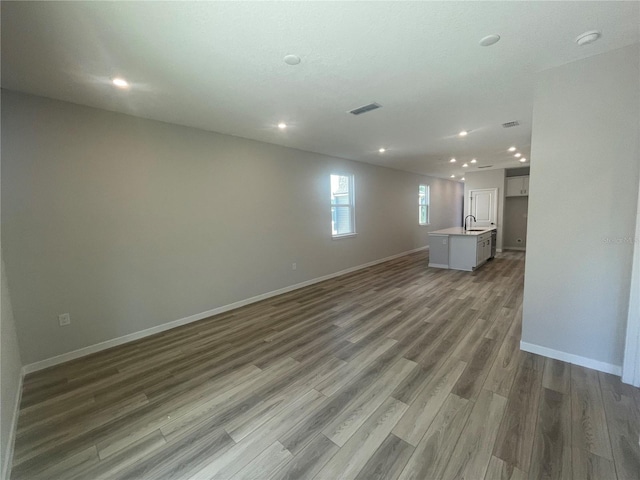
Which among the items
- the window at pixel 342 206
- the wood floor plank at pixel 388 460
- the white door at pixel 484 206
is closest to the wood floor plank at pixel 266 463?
the wood floor plank at pixel 388 460

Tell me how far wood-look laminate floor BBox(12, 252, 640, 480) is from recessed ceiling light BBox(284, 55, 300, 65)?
265 cm

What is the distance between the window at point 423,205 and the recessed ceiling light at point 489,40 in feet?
23.1

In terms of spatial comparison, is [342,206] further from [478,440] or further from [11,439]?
[11,439]

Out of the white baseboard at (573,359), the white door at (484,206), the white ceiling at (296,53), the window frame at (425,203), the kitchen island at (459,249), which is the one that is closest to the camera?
the white ceiling at (296,53)

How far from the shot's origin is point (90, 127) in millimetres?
2711

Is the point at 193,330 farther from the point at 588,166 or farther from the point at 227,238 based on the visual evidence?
the point at 588,166

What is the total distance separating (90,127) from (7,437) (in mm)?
2736

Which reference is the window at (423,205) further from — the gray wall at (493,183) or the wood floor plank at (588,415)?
the wood floor plank at (588,415)

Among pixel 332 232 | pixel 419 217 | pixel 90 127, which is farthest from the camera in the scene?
pixel 419 217

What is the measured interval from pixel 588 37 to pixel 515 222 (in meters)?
7.84

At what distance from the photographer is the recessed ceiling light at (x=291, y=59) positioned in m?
1.97

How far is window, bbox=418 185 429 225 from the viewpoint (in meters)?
8.70

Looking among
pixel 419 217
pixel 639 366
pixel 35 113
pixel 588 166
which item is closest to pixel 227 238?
pixel 35 113

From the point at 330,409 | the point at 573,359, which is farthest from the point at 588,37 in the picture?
the point at 330,409
